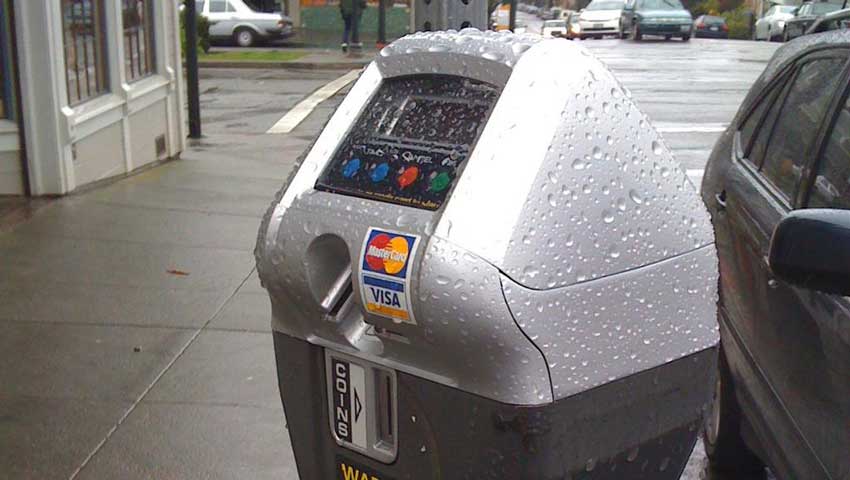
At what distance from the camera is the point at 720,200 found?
4246 millimetres

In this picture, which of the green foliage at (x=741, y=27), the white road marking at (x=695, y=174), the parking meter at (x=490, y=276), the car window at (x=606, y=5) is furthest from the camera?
the green foliage at (x=741, y=27)

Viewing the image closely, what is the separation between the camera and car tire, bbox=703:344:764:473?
3969 mm

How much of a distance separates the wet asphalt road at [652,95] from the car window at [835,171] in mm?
6631

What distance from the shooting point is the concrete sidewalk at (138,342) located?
13.8 feet

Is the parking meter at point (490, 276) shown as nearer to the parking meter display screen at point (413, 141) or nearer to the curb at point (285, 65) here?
the parking meter display screen at point (413, 141)

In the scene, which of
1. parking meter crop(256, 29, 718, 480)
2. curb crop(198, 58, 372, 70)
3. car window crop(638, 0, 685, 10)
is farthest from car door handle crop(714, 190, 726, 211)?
car window crop(638, 0, 685, 10)

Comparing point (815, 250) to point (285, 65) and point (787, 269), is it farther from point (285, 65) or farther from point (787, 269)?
point (285, 65)

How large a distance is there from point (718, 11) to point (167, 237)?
153ft

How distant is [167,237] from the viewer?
23.8ft

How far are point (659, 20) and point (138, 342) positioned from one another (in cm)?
2817

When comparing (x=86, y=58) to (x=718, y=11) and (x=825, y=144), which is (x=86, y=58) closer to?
(x=825, y=144)

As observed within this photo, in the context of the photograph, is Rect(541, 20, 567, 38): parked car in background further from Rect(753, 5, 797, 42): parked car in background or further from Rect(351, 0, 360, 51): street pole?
Rect(351, 0, 360, 51): street pole

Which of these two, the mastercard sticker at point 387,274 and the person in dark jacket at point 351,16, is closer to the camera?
the mastercard sticker at point 387,274

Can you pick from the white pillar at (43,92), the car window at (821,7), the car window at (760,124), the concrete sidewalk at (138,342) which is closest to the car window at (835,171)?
the car window at (760,124)
